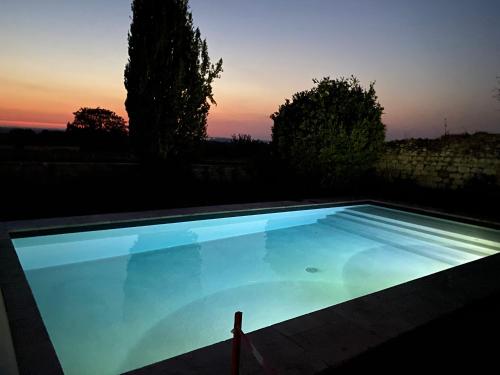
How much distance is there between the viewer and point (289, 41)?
1141 cm

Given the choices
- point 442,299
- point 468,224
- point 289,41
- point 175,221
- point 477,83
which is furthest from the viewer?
point 477,83

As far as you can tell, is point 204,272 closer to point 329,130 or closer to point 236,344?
point 236,344

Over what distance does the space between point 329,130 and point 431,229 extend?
4.19 meters

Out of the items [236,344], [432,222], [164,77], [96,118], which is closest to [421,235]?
[432,222]

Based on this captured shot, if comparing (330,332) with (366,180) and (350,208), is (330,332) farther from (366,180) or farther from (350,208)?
(366,180)

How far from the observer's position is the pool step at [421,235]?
5.83 metres

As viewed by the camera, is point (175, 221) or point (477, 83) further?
point (477, 83)

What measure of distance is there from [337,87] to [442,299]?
837 centimetres

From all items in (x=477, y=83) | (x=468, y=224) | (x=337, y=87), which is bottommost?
(x=468, y=224)

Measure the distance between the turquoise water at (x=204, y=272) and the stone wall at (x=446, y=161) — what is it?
11.6 ft

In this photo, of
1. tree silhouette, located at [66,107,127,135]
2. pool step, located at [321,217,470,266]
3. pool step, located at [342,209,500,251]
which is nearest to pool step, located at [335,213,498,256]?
pool step, located at [342,209,500,251]

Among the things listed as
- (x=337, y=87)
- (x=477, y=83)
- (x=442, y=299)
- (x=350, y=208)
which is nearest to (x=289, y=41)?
(x=337, y=87)

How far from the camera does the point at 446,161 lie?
10.3 m

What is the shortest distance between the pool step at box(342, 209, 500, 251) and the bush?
2165 millimetres
